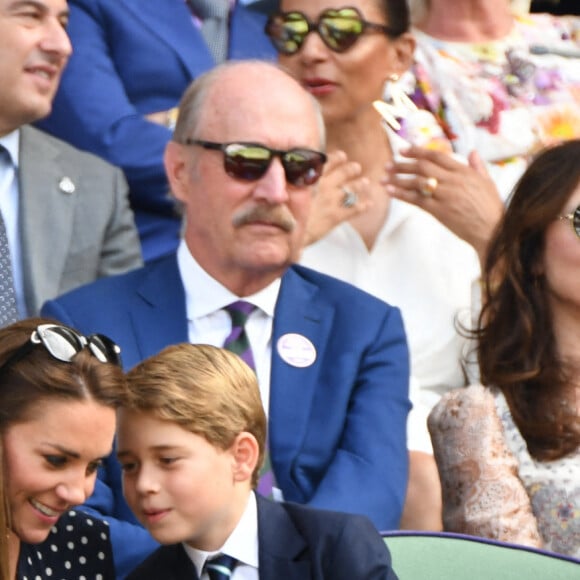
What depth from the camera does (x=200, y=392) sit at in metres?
2.64

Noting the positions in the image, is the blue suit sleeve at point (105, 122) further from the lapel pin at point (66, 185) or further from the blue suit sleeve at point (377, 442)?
the blue suit sleeve at point (377, 442)

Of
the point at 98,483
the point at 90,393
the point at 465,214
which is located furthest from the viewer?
the point at 465,214

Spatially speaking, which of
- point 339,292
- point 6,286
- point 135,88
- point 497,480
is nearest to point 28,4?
point 135,88

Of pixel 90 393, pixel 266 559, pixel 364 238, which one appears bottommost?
pixel 364 238

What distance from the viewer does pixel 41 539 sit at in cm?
258

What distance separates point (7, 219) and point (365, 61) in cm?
112

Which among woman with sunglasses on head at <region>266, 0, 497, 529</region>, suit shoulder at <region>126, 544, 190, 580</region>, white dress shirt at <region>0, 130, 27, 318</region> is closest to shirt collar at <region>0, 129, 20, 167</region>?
white dress shirt at <region>0, 130, 27, 318</region>

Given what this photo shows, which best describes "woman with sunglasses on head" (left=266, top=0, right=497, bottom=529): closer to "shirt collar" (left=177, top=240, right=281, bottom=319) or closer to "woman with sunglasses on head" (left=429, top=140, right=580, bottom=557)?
"woman with sunglasses on head" (left=429, top=140, right=580, bottom=557)

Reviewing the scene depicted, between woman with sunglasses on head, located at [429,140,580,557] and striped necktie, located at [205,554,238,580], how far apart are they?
0.79 meters

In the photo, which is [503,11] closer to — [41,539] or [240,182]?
[240,182]

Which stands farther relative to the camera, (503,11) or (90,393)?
Result: (503,11)

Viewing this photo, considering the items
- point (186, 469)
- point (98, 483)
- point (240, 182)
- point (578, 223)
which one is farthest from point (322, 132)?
point (186, 469)

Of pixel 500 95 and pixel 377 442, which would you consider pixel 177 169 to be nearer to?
pixel 377 442

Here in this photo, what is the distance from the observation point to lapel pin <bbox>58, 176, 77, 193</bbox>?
4039 mm
